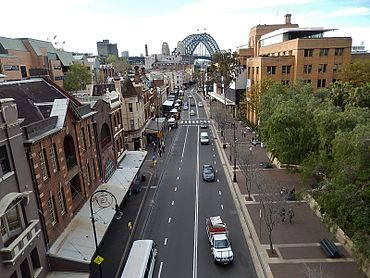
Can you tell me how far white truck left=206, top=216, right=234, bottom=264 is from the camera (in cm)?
2306

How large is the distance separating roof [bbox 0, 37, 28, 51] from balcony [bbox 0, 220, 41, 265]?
222 feet

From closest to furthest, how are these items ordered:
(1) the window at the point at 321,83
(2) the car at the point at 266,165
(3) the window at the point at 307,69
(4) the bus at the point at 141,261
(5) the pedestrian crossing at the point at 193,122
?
(4) the bus at the point at 141,261 < (2) the car at the point at 266,165 < (3) the window at the point at 307,69 < (1) the window at the point at 321,83 < (5) the pedestrian crossing at the point at 193,122

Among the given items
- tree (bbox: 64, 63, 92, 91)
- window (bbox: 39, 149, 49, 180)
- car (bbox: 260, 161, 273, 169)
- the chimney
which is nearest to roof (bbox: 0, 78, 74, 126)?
window (bbox: 39, 149, 49, 180)

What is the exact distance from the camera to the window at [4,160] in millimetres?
16656

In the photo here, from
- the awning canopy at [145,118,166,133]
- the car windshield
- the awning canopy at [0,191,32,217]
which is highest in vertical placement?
the awning canopy at [0,191,32,217]

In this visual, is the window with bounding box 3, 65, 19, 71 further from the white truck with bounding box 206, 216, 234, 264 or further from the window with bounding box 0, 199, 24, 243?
the white truck with bounding box 206, 216, 234, 264

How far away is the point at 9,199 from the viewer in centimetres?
1608

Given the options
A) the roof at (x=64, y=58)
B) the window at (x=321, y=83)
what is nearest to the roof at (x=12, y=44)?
the roof at (x=64, y=58)

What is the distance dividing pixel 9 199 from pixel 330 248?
870 inches

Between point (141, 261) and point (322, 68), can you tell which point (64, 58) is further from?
point (141, 261)

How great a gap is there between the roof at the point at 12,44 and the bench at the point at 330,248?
3014 inches

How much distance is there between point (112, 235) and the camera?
28547 mm

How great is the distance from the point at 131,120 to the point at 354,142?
4113 centimetres

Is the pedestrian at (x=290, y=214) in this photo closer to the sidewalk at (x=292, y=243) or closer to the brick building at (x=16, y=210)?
the sidewalk at (x=292, y=243)
